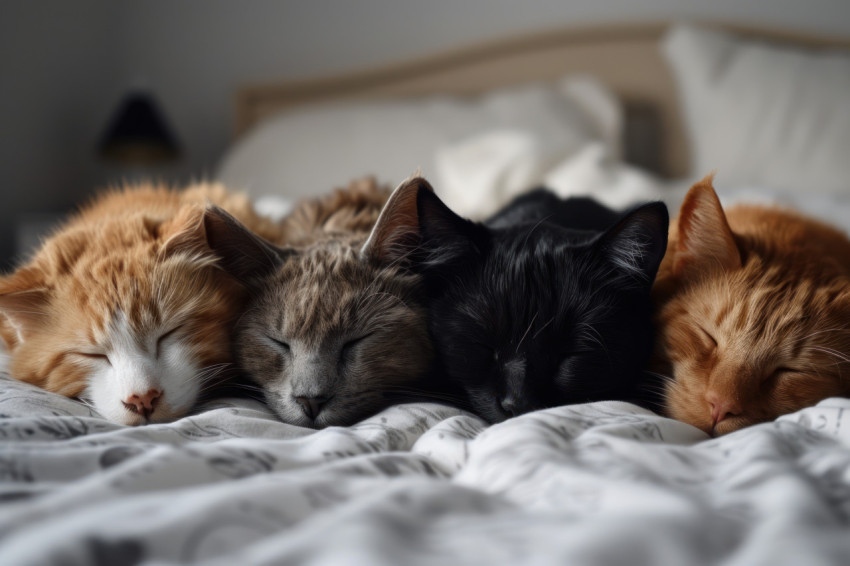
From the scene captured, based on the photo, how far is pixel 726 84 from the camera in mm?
2861

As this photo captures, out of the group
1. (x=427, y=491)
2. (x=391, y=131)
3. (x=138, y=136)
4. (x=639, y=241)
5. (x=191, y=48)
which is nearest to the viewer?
(x=427, y=491)

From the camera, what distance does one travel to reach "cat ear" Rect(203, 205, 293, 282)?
125 cm

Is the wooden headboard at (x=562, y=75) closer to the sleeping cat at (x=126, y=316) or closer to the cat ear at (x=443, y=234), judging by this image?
the cat ear at (x=443, y=234)

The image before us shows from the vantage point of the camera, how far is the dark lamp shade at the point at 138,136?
12.2ft

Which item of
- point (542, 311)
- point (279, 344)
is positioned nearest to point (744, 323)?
point (542, 311)

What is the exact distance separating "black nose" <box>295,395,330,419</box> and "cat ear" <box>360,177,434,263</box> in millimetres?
317

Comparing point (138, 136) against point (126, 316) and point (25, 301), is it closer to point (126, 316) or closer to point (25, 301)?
point (25, 301)

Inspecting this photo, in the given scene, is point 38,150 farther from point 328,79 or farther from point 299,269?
point 299,269

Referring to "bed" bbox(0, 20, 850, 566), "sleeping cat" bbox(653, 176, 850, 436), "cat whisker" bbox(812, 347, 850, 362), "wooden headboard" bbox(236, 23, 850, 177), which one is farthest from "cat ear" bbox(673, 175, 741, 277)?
"wooden headboard" bbox(236, 23, 850, 177)

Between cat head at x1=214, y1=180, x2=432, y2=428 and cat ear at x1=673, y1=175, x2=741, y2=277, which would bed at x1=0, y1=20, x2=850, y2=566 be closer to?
cat head at x1=214, y1=180, x2=432, y2=428

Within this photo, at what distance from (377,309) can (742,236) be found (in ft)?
2.39

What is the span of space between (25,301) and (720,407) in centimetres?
128

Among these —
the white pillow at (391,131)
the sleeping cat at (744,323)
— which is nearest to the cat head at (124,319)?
the sleeping cat at (744,323)

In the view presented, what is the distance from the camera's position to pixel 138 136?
3.73m
